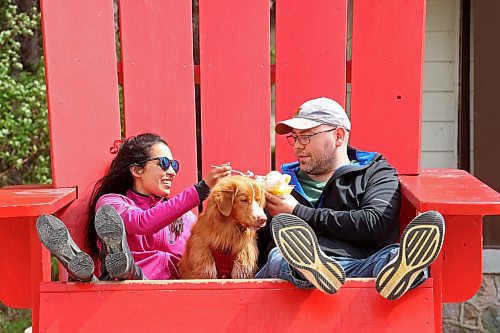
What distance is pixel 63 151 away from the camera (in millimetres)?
3387

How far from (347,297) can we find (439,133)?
306 centimetres

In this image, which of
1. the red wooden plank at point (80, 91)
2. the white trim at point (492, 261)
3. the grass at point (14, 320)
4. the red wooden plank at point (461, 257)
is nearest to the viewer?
the red wooden plank at point (461, 257)

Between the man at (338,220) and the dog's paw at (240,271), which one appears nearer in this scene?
the man at (338,220)

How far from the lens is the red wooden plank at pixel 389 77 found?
11.4 ft

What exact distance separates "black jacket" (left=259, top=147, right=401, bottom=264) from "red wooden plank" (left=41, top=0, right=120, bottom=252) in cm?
72

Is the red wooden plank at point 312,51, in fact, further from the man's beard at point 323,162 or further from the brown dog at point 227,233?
the brown dog at point 227,233

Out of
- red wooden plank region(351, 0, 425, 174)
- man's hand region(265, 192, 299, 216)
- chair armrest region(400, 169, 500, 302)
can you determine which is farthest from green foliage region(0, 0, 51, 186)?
chair armrest region(400, 169, 500, 302)

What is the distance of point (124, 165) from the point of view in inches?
128

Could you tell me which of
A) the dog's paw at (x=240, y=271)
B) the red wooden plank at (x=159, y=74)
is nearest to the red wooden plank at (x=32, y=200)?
the red wooden plank at (x=159, y=74)

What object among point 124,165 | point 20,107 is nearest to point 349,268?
point 124,165

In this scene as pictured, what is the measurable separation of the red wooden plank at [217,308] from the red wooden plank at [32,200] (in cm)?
23

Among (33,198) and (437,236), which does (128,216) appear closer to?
(33,198)

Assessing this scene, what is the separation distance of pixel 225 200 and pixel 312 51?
0.92 meters

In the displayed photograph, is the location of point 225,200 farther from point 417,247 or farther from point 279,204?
point 417,247
